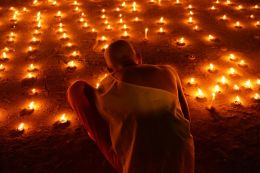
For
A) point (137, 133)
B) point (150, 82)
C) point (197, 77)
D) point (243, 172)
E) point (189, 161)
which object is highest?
point (150, 82)

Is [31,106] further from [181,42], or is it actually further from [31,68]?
[181,42]

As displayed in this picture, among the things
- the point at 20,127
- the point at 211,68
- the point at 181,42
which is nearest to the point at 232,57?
the point at 211,68

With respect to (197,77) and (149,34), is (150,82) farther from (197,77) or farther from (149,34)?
(149,34)

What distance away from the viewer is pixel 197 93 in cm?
446

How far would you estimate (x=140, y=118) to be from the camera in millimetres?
2352

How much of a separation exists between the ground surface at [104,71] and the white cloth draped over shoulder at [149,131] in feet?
3.33

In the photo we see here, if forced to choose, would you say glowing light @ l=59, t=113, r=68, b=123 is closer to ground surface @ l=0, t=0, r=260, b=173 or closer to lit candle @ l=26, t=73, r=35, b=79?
ground surface @ l=0, t=0, r=260, b=173

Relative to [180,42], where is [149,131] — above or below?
above

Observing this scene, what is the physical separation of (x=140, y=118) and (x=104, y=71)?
8.92ft

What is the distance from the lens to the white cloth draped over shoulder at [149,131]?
2352mm

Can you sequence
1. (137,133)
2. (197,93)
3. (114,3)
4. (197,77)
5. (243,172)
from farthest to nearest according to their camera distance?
1. (114,3)
2. (197,77)
3. (197,93)
4. (243,172)
5. (137,133)

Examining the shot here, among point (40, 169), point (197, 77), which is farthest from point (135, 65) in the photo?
point (197, 77)

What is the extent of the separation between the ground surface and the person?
36.9 inches

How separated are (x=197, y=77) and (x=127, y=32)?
6.37 ft
